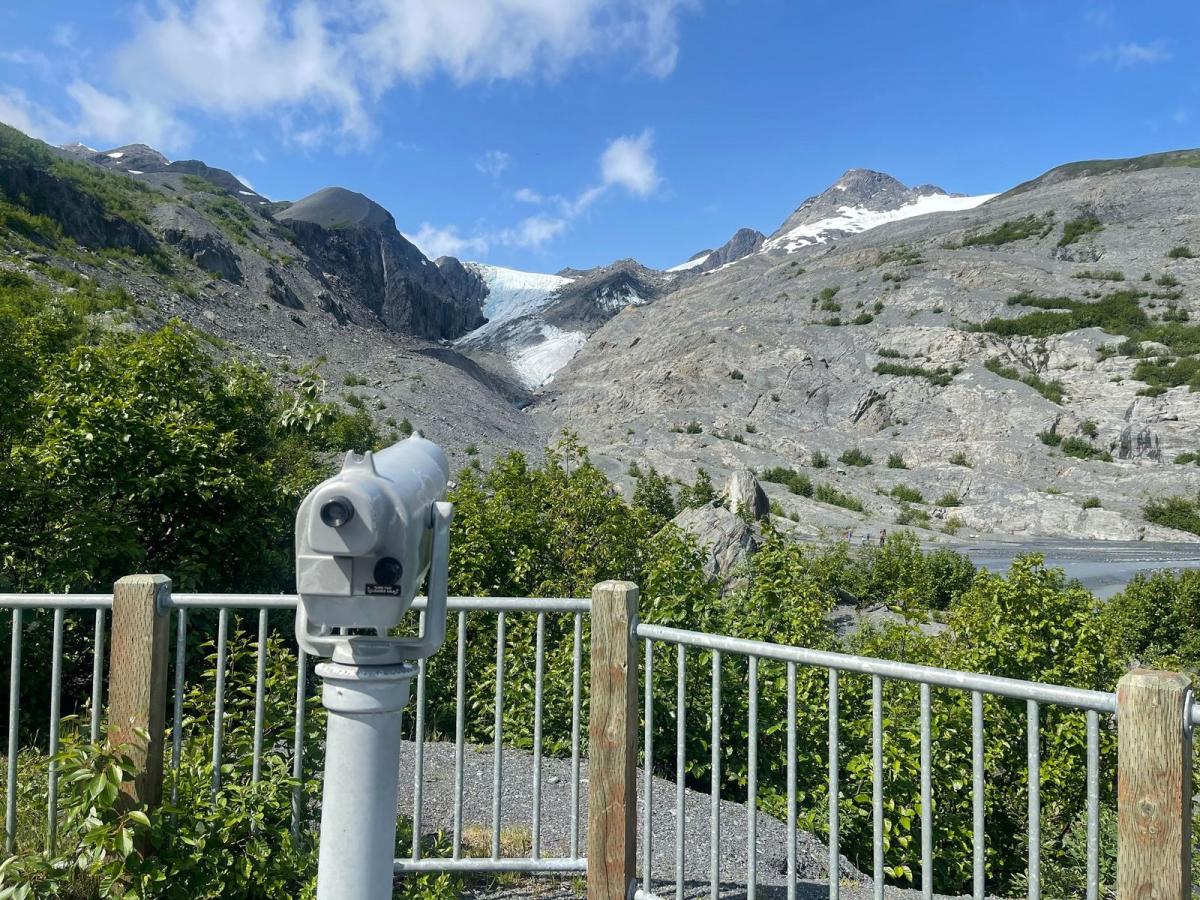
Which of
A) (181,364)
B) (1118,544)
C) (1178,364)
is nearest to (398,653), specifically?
(181,364)

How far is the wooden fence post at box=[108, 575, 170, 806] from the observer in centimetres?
303

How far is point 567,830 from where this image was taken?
4.38 metres

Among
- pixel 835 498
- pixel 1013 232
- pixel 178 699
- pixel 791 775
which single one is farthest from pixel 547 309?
pixel 791 775

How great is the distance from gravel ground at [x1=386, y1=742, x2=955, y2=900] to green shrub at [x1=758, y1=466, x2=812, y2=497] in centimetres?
2785

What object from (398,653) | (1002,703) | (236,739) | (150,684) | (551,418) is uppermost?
(551,418)

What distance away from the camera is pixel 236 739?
3.43m

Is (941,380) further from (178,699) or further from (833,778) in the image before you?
(178,699)

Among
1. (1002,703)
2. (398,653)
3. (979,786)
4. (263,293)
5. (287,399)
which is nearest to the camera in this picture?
(398,653)

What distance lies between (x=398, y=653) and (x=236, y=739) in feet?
5.86

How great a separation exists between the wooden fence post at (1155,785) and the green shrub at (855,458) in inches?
1494

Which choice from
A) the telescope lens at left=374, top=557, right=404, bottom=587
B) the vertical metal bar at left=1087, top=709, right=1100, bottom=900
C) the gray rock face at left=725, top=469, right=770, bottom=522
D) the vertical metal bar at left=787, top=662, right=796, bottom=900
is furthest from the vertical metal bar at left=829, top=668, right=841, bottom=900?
the gray rock face at left=725, top=469, right=770, bottom=522

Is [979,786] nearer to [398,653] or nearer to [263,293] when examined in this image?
[398,653]

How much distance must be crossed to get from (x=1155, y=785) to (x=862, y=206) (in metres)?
200

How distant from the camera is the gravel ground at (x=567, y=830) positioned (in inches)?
146
